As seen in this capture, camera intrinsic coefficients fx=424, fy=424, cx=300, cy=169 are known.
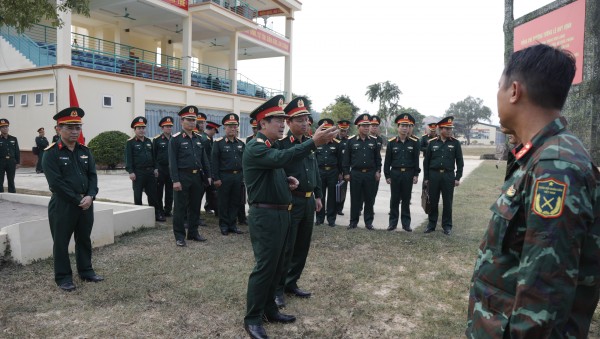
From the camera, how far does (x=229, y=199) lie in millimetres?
7379

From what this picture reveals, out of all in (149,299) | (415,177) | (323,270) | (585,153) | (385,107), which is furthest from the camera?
(385,107)

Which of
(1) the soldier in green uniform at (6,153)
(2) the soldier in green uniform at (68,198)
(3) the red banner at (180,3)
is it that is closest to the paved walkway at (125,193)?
(1) the soldier in green uniform at (6,153)

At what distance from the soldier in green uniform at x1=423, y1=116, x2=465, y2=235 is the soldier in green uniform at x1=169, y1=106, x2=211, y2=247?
397cm

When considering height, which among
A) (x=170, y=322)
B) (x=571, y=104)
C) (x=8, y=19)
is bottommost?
(x=170, y=322)

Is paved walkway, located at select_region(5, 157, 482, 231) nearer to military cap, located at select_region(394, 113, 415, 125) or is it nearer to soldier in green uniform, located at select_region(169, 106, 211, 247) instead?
military cap, located at select_region(394, 113, 415, 125)

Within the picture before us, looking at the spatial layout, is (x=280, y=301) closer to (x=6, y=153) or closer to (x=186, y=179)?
(x=186, y=179)

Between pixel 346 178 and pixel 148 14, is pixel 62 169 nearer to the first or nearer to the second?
pixel 346 178

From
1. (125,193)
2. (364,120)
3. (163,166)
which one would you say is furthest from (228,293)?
(125,193)

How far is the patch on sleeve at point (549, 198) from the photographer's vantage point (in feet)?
4.18

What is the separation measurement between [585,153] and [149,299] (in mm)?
3975

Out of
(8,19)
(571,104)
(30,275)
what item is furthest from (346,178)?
(8,19)

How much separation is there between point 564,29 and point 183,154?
5.60 metres

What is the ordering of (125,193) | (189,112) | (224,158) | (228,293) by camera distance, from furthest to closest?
(125,193) → (224,158) → (189,112) → (228,293)

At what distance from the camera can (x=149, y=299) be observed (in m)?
4.22
